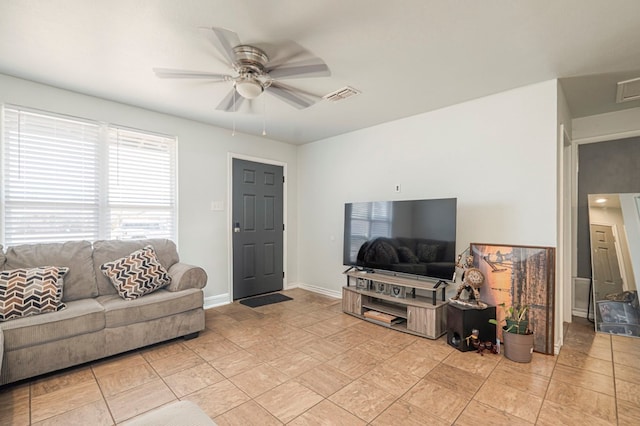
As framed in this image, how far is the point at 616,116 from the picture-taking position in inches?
130

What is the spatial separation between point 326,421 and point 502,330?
75.3 inches

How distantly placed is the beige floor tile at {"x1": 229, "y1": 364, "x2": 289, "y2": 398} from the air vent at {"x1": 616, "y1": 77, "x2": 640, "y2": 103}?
155 inches

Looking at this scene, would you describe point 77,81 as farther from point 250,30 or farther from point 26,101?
point 250,30

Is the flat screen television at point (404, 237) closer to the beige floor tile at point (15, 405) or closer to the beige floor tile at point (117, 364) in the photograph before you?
the beige floor tile at point (117, 364)

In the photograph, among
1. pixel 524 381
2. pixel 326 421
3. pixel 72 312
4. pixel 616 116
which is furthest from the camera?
pixel 616 116

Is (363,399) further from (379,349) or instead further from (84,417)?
(84,417)

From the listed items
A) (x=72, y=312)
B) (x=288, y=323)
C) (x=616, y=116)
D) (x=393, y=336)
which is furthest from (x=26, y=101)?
(x=616, y=116)

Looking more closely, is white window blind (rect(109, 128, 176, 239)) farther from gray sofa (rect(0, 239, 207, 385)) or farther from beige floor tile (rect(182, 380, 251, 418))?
beige floor tile (rect(182, 380, 251, 418))

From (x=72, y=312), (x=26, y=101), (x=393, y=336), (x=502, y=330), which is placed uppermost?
(x=26, y=101)

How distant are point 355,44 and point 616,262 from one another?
374cm

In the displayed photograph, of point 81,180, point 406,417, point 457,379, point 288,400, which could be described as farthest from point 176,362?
point 457,379

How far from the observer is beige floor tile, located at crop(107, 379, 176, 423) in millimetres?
1858

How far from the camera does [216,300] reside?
13.4 ft

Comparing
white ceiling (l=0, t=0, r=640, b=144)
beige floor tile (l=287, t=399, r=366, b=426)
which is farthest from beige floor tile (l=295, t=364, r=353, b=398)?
white ceiling (l=0, t=0, r=640, b=144)
